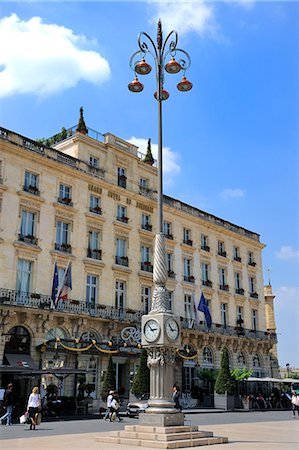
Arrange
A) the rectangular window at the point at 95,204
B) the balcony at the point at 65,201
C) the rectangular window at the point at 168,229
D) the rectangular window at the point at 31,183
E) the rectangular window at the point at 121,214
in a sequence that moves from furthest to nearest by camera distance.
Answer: the rectangular window at the point at 168,229 < the rectangular window at the point at 121,214 < the rectangular window at the point at 95,204 < the balcony at the point at 65,201 < the rectangular window at the point at 31,183

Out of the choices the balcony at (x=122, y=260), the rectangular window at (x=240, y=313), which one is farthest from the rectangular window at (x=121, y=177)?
the rectangular window at (x=240, y=313)

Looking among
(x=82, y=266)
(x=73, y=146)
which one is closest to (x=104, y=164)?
(x=73, y=146)

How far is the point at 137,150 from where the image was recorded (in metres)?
40.9

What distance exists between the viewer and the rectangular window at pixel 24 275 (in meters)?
30.2

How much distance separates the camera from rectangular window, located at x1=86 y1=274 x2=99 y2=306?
3378cm

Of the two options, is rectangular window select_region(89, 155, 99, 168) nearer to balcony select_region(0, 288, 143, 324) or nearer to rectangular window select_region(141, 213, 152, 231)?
rectangular window select_region(141, 213, 152, 231)

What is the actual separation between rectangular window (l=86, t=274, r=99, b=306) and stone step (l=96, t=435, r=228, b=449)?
66.3 ft

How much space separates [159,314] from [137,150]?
27531 millimetres

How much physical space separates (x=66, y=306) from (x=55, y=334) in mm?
1860

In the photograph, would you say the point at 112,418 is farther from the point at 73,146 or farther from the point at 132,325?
the point at 73,146

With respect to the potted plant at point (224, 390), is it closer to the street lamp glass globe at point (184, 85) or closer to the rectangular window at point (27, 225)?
the rectangular window at point (27, 225)

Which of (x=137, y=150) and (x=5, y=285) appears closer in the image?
(x=5, y=285)

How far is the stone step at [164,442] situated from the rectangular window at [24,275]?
58.5 ft

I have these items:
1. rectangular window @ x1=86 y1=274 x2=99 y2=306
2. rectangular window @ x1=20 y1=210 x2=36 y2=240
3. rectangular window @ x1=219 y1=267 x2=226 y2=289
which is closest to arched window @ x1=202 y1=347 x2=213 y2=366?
rectangular window @ x1=219 y1=267 x2=226 y2=289
